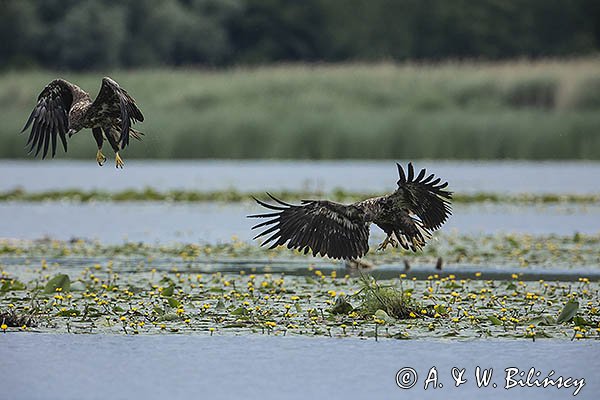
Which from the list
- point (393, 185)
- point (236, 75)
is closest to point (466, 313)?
point (393, 185)

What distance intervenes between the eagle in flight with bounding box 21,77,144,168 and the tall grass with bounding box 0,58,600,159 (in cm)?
1923

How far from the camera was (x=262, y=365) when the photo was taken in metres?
9.23

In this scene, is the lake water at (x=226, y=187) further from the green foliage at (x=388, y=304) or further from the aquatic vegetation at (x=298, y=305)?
the green foliage at (x=388, y=304)

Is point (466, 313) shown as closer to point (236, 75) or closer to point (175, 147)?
point (175, 147)

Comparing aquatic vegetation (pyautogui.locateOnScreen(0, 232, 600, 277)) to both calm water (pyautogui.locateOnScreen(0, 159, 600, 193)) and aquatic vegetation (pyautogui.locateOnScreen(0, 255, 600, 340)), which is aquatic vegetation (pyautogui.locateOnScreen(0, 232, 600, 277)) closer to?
aquatic vegetation (pyautogui.locateOnScreen(0, 255, 600, 340))

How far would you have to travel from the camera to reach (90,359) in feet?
30.9

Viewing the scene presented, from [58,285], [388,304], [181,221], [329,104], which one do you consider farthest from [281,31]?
[388,304]

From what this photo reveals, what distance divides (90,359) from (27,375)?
0.62 metres

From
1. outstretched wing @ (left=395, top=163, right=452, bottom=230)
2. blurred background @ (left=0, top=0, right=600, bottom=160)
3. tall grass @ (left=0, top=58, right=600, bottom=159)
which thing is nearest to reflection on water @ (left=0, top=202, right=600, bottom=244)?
outstretched wing @ (left=395, top=163, right=452, bottom=230)

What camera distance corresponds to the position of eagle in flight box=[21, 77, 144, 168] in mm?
11906

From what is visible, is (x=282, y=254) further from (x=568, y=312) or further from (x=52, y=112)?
(x=568, y=312)

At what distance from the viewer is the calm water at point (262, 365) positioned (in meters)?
8.45

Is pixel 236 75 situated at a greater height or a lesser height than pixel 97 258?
greater

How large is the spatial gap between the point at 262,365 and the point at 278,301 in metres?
2.63
